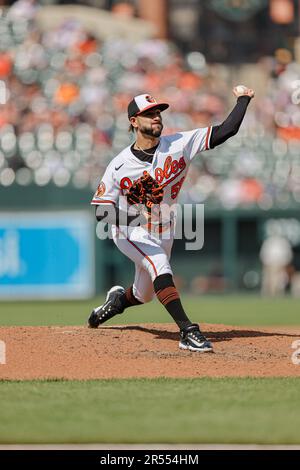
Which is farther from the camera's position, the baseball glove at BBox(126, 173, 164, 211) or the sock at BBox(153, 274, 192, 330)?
the baseball glove at BBox(126, 173, 164, 211)

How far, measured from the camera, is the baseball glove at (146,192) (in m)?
6.77

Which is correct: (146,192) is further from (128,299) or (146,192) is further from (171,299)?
(128,299)

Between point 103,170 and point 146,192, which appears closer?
point 146,192

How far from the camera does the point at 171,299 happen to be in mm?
6660

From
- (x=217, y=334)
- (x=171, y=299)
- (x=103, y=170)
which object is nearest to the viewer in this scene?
(x=171, y=299)

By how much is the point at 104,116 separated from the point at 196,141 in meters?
9.68

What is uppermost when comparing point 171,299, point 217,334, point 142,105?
point 142,105

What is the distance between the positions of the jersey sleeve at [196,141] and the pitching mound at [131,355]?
133 cm

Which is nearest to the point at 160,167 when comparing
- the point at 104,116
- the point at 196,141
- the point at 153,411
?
the point at 196,141

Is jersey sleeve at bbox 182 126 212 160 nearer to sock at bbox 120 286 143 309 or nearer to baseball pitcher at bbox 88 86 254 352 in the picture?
baseball pitcher at bbox 88 86 254 352

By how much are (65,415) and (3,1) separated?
1738 centimetres

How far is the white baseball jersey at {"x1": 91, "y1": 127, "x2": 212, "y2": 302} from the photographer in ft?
22.2

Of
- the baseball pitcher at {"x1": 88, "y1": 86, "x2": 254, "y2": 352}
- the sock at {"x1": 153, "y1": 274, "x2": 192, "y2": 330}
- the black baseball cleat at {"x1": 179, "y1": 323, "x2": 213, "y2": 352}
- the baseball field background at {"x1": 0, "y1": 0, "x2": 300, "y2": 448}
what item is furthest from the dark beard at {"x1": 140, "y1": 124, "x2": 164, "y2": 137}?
the baseball field background at {"x1": 0, "y1": 0, "x2": 300, "y2": 448}

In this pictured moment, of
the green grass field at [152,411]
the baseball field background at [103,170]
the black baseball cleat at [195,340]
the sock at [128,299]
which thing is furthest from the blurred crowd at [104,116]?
the green grass field at [152,411]
